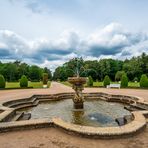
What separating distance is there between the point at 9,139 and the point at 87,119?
370cm

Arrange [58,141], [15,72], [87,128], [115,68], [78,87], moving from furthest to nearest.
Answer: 1. [15,72]
2. [115,68]
3. [78,87]
4. [87,128]
5. [58,141]

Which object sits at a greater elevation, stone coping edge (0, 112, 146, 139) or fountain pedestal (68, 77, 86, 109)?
fountain pedestal (68, 77, 86, 109)

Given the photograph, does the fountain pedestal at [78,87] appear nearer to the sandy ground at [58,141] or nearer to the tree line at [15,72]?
the sandy ground at [58,141]

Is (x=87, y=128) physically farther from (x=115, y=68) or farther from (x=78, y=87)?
(x=115, y=68)

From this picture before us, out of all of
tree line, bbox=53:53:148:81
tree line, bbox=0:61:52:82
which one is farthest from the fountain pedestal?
tree line, bbox=0:61:52:82

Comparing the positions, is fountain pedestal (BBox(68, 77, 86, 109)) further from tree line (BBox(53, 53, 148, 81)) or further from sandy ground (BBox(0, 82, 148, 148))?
tree line (BBox(53, 53, 148, 81))

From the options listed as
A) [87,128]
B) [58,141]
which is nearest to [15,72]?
[87,128]

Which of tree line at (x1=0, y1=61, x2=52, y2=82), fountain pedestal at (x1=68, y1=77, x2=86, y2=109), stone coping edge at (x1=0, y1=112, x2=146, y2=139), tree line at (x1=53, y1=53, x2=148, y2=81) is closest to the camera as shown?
stone coping edge at (x1=0, y1=112, x2=146, y2=139)

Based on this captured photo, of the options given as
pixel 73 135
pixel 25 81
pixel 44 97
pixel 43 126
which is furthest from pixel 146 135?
pixel 25 81

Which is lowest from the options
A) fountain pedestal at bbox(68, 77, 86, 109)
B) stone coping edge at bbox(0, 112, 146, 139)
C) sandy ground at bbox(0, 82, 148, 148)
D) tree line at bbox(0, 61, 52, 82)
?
sandy ground at bbox(0, 82, 148, 148)

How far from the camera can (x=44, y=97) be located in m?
15.4

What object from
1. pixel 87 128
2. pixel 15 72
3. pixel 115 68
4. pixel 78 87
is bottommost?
pixel 87 128

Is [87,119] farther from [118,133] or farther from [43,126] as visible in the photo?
[118,133]

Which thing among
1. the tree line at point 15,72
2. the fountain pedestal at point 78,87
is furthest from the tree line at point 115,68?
the fountain pedestal at point 78,87
